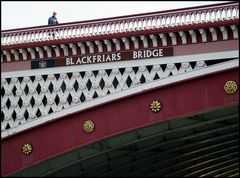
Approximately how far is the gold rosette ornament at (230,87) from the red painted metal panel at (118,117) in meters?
0.10

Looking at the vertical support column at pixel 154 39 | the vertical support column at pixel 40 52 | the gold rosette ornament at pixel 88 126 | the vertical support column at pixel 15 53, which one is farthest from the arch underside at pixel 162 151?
the vertical support column at pixel 15 53

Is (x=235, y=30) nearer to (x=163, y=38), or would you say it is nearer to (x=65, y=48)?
(x=163, y=38)

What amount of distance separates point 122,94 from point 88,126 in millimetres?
1458

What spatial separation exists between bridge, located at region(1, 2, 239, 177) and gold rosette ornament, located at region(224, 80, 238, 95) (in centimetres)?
3

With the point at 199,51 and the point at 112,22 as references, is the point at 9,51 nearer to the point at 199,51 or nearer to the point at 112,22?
the point at 112,22

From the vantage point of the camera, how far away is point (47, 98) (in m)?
22.3

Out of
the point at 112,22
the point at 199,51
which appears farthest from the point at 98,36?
the point at 199,51

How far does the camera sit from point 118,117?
17.4 m

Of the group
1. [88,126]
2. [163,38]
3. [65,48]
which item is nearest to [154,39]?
[163,38]

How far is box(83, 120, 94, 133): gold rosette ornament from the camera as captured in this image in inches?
693

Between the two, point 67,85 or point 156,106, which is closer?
point 156,106

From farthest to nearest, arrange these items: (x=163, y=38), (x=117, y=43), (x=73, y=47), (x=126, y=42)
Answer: (x=73, y=47), (x=117, y=43), (x=126, y=42), (x=163, y=38)

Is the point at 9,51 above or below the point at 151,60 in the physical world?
above

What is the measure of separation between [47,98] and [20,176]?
3915 millimetres
